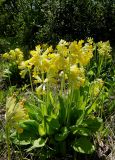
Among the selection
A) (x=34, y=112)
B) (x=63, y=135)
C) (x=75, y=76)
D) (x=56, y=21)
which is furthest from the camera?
(x=56, y=21)

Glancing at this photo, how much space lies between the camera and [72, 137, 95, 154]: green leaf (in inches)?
128

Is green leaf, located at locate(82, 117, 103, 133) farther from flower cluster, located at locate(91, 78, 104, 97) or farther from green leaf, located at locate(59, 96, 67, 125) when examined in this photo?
flower cluster, located at locate(91, 78, 104, 97)

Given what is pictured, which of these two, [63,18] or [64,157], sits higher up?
[63,18]

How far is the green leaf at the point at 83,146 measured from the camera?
10.7ft

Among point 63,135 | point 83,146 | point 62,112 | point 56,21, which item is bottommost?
point 83,146

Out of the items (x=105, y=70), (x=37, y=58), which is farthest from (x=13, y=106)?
(x=105, y=70)

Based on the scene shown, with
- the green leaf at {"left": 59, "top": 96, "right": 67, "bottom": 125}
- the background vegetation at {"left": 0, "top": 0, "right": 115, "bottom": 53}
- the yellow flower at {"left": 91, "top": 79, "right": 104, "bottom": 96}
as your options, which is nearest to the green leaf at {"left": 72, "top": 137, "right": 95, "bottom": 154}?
the green leaf at {"left": 59, "top": 96, "right": 67, "bottom": 125}

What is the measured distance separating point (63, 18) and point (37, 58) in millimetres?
5044

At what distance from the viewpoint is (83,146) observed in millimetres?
3318

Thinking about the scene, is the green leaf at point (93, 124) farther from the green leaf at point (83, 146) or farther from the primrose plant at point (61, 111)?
the green leaf at point (83, 146)

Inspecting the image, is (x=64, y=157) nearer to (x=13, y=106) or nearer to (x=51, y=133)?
(x=51, y=133)

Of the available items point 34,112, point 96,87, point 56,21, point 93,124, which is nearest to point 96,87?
point 96,87

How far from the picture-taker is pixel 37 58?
3150 mm

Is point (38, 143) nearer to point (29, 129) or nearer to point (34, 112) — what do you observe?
point (29, 129)
